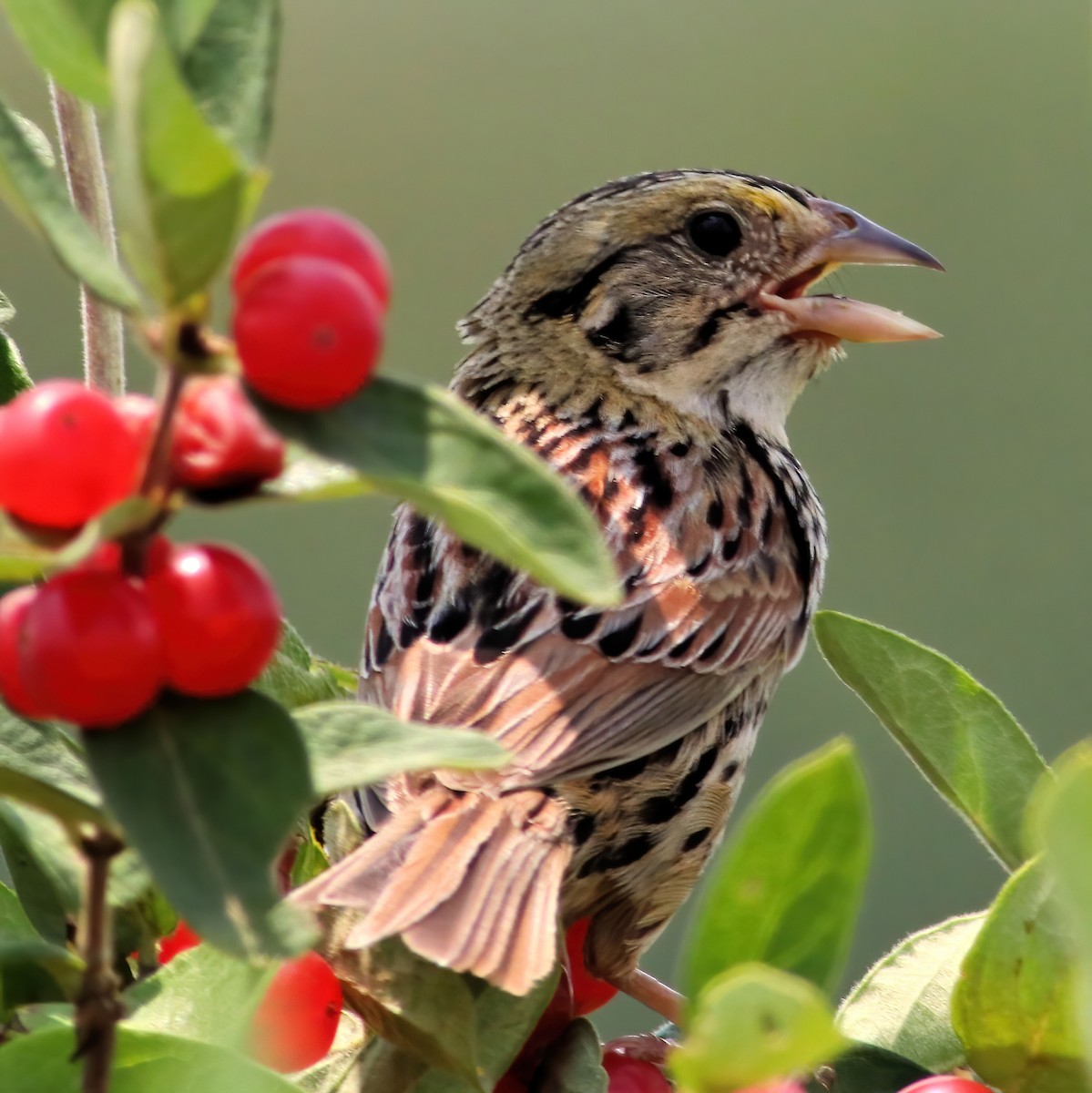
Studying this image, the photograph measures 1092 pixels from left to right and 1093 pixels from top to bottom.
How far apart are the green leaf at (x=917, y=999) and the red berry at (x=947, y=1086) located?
12 centimetres

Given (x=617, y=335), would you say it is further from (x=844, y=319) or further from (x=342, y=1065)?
(x=342, y=1065)

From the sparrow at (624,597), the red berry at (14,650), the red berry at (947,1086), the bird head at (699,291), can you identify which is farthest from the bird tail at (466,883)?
the bird head at (699,291)

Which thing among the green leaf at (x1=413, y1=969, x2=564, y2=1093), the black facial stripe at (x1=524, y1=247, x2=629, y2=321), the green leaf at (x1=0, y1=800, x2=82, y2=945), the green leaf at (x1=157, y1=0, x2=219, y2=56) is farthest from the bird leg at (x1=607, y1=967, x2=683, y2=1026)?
the green leaf at (x1=157, y1=0, x2=219, y2=56)

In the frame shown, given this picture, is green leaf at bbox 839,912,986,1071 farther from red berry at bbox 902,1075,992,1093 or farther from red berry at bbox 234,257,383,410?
red berry at bbox 234,257,383,410

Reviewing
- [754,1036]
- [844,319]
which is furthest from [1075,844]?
[844,319]

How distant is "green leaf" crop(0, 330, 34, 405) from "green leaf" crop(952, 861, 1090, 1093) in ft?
1.93

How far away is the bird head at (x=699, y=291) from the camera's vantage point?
248 cm

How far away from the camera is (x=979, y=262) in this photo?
7.66 metres

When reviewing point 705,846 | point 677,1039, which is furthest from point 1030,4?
point 677,1039

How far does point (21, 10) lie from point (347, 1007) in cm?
60

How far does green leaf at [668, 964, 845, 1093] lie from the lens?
0.59m

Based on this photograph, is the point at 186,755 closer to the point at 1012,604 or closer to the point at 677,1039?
the point at 677,1039

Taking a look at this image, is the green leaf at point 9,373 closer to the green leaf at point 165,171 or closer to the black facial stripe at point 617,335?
the green leaf at point 165,171

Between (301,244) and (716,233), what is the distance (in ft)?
6.41
